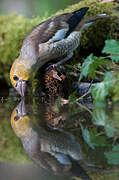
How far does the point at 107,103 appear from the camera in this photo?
13.9 feet

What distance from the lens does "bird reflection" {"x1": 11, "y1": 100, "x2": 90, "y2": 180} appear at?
189 cm

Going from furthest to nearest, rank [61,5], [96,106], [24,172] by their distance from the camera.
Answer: [61,5] → [96,106] → [24,172]

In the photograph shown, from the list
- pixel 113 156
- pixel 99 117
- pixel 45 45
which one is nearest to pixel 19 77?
pixel 45 45

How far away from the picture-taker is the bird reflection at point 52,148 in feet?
6.21

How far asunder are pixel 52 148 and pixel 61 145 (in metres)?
0.09

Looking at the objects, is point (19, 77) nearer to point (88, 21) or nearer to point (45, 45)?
point (45, 45)

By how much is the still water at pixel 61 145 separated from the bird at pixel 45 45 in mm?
1416

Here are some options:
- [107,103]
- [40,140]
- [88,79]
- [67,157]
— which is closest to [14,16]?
[88,79]

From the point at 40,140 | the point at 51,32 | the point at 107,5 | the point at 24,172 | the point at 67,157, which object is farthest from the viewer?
the point at 107,5

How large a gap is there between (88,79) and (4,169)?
12.0 feet

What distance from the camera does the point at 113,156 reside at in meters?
1.95

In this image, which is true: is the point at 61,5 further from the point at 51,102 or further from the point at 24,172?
the point at 24,172

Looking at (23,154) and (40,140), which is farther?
(40,140)

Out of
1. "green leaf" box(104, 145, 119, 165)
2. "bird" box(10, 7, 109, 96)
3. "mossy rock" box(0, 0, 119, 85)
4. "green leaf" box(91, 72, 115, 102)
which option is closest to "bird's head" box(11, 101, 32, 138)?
"green leaf" box(91, 72, 115, 102)
